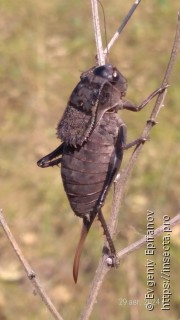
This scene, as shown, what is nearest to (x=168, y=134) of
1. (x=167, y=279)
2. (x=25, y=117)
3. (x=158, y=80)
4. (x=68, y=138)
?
(x=158, y=80)

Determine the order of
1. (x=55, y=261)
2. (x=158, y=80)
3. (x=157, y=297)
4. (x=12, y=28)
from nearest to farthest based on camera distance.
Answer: (x=157, y=297), (x=55, y=261), (x=158, y=80), (x=12, y=28)

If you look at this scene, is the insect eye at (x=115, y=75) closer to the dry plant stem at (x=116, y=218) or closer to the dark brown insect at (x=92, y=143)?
the dark brown insect at (x=92, y=143)

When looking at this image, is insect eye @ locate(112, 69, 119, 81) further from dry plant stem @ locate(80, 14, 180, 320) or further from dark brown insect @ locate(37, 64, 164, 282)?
dry plant stem @ locate(80, 14, 180, 320)

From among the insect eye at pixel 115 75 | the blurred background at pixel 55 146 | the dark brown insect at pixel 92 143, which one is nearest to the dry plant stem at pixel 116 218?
the dark brown insect at pixel 92 143

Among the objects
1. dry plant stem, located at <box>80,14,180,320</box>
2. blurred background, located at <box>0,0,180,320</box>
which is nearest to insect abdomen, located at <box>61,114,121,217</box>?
dry plant stem, located at <box>80,14,180,320</box>

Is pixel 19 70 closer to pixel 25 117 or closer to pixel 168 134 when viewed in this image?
pixel 25 117

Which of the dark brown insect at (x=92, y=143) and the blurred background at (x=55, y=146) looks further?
the blurred background at (x=55, y=146)

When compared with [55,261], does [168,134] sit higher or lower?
higher
